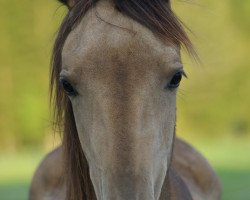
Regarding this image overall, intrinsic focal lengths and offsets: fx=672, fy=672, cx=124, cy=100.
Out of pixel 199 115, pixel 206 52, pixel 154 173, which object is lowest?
pixel 199 115

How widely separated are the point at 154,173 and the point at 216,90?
31483 millimetres

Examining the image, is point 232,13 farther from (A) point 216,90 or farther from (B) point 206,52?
(B) point 206,52

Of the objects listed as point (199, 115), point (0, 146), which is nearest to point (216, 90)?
point (199, 115)

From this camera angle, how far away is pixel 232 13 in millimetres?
35656

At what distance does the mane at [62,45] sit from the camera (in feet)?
10.5

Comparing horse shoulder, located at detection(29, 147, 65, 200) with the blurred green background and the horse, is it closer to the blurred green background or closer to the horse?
the horse

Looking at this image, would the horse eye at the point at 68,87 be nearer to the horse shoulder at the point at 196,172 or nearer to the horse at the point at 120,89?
the horse at the point at 120,89

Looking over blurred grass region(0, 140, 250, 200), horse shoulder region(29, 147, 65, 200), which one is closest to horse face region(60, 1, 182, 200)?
horse shoulder region(29, 147, 65, 200)

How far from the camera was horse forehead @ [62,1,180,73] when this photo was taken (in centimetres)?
303

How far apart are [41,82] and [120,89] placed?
31369 millimetres

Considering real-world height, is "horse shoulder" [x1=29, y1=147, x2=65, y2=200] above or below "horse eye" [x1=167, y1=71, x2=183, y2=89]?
below

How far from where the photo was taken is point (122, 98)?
2.95 meters

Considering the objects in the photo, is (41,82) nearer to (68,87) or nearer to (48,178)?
(48,178)

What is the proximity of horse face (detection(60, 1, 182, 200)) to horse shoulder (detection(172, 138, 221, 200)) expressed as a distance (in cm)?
218
